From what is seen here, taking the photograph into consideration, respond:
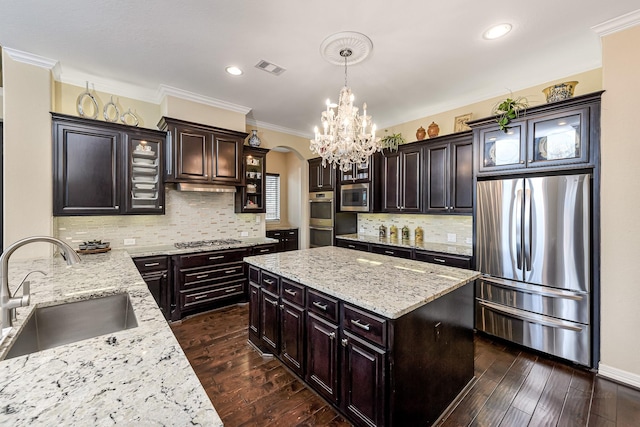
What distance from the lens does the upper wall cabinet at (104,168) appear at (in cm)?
296

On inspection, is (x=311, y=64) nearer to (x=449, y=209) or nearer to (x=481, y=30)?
(x=481, y=30)

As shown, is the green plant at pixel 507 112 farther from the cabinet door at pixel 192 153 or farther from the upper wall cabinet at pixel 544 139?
the cabinet door at pixel 192 153

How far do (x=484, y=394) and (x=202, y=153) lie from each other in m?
4.04

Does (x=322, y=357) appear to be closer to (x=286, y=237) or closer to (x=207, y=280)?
(x=207, y=280)

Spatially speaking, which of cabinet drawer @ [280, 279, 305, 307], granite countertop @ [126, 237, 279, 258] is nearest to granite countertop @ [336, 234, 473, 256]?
granite countertop @ [126, 237, 279, 258]

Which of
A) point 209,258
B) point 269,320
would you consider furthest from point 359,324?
point 209,258

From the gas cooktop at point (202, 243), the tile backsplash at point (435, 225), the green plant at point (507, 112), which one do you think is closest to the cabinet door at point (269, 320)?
the gas cooktop at point (202, 243)

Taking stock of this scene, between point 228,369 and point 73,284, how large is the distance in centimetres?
139

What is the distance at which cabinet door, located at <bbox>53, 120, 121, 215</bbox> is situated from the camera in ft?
9.66

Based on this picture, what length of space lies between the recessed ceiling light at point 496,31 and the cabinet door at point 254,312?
122 inches

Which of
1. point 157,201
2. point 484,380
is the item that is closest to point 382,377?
point 484,380

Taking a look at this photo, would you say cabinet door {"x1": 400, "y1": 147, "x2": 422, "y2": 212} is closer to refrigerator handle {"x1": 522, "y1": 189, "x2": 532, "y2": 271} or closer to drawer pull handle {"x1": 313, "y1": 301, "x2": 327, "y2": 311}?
refrigerator handle {"x1": 522, "y1": 189, "x2": 532, "y2": 271}

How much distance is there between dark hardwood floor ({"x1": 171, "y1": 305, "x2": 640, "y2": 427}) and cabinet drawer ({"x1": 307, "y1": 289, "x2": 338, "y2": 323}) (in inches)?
27.1

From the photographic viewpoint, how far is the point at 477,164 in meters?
3.18
